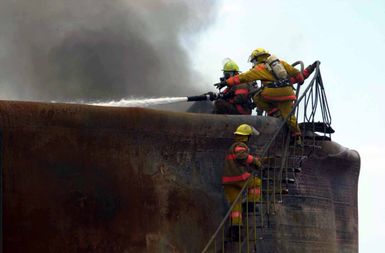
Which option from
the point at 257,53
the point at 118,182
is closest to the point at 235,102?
the point at 257,53

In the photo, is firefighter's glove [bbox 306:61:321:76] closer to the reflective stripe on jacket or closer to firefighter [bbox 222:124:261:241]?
firefighter [bbox 222:124:261:241]

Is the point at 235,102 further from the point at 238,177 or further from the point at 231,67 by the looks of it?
the point at 238,177

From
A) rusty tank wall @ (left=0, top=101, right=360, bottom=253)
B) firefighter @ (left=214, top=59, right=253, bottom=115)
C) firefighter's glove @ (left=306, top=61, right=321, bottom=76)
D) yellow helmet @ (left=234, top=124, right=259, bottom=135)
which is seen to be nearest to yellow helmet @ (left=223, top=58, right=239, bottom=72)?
firefighter @ (left=214, top=59, right=253, bottom=115)

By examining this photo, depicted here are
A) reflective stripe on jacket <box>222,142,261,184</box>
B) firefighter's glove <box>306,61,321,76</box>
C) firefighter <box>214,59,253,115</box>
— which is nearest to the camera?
reflective stripe on jacket <box>222,142,261,184</box>

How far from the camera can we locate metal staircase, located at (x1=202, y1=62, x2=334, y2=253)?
575 inches

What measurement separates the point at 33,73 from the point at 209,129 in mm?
10036

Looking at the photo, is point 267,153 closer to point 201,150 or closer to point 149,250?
point 201,150

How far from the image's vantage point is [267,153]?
15250mm

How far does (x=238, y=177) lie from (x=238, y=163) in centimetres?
20

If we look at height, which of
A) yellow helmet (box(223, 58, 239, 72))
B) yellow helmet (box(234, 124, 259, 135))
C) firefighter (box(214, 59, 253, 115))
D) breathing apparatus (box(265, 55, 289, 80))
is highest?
yellow helmet (box(223, 58, 239, 72))

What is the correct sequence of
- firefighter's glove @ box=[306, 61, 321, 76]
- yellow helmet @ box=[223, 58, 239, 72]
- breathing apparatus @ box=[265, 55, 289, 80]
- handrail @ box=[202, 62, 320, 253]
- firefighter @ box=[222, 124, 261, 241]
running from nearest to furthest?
handrail @ box=[202, 62, 320, 253]
firefighter @ box=[222, 124, 261, 241]
breathing apparatus @ box=[265, 55, 289, 80]
firefighter's glove @ box=[306, 61, 321, 76]
yellow helmet @ box=[223, 58, 239, 72]

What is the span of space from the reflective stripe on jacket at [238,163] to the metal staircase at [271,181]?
165mm

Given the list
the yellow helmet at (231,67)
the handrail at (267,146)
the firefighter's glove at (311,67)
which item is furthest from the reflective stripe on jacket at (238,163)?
the yellow helmet at (231,67)

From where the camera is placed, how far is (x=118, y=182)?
13.8 metres
